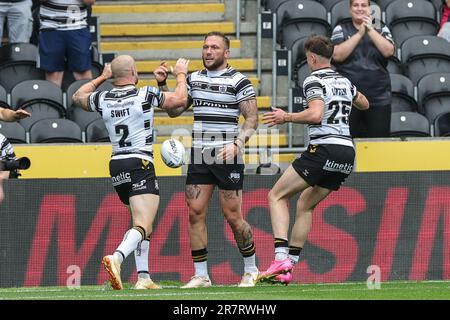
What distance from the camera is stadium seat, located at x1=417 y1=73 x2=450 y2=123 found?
58.3 feet

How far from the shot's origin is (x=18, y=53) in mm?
18188

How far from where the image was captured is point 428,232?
15.7 m

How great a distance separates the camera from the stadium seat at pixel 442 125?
17.2 metres

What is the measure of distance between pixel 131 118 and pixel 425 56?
612 centimetres

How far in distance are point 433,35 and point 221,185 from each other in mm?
6024

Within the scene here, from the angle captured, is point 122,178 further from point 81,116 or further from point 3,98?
point 3,98

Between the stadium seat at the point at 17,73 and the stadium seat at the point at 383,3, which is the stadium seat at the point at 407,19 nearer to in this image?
the stadium seat at the point at 383,3

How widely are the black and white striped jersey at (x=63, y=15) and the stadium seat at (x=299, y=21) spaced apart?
2.59 m

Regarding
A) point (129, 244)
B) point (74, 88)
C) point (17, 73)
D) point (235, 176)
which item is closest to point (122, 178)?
point (129, 244)

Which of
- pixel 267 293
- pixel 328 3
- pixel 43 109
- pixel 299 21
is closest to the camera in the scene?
pixel 267 293

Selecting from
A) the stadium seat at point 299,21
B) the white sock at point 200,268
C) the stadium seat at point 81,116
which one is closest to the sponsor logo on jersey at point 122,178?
the white sock at point 200,268

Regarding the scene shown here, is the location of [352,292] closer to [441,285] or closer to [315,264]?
[441,285]

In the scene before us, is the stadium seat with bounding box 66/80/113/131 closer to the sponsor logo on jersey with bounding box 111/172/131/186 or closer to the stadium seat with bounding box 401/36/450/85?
the stadium seat with bounding box 401/36/450/85
